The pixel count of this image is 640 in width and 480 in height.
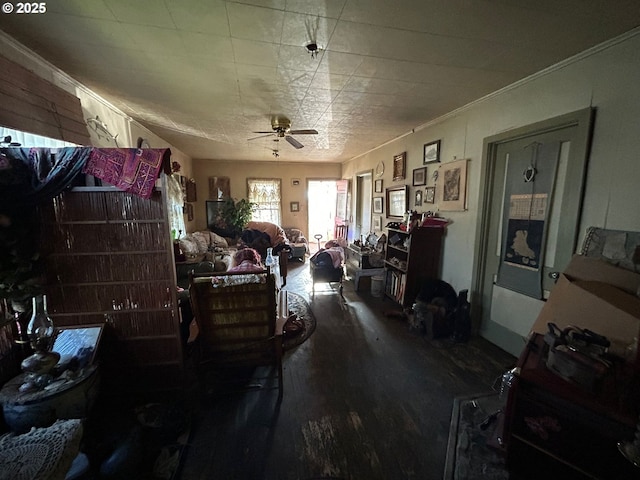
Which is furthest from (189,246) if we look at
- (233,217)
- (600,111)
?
(600,111)

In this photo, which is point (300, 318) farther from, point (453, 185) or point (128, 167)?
point (453, 185)

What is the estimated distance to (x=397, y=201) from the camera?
4234 millimetres

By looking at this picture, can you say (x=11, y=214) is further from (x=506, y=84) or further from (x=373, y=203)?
(x=373, y=203)

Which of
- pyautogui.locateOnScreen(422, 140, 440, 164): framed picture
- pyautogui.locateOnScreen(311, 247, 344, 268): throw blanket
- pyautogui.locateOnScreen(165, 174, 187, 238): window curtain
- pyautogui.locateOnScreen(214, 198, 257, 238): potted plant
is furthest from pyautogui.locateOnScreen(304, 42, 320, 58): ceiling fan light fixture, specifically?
pyautogui.locateOnScreen(214, 198, 257, 238): potted plant

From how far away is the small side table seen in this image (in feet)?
4.28

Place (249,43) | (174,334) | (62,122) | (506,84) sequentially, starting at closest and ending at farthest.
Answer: (249,43), (174,334), (62,122), (506,84)

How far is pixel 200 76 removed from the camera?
2156 millimetres

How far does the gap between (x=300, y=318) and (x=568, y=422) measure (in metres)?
2.43

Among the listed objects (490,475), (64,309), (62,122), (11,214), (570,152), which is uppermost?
(62,122)

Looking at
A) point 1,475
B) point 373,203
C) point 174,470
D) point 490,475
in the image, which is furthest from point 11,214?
point 373,203

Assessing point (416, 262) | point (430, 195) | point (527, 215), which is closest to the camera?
point (527, 215)

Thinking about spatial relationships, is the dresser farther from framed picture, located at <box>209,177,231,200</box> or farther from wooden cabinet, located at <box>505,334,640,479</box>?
framed picture, located at <box>209,177,231,200</box>

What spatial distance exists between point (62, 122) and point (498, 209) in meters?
3.96

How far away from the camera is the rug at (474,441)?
Result: 141 cm
